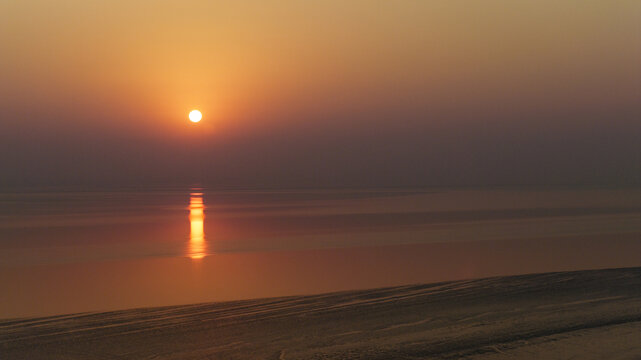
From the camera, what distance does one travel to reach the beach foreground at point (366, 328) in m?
5.37

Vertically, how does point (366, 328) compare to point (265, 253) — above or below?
below

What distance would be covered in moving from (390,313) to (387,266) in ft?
10.6

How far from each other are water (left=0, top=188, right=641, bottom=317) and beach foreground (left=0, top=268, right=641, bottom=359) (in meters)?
0.72

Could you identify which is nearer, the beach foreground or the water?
the beach foreground

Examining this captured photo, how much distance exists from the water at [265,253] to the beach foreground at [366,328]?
721mm

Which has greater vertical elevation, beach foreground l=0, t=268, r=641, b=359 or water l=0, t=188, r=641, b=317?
water l=0, t=188, r=641, b=317

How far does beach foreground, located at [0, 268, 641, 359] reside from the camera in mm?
5367

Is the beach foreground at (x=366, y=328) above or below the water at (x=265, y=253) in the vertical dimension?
below

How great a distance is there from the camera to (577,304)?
7082 millimetres

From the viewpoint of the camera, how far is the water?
809 centimetres

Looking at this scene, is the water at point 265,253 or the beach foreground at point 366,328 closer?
the beach foreground at point 366,328

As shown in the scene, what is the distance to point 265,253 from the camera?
11.5m

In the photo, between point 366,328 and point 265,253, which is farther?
point 265,253

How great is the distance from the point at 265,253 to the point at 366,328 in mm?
5562
